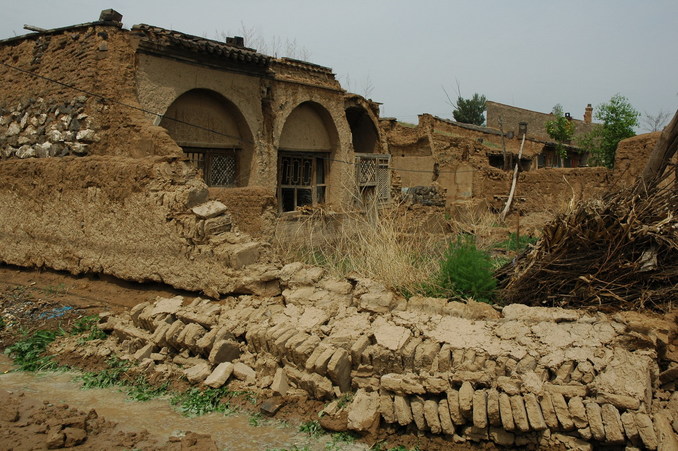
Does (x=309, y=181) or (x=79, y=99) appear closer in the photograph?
(x=79, y=99)

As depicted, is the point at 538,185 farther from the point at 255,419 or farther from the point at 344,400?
the point at 255,419

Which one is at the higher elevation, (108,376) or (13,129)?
(13,129)

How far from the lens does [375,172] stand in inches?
632

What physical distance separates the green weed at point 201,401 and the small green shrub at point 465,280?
246cm

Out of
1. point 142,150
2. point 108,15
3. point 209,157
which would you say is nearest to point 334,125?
point 209,157

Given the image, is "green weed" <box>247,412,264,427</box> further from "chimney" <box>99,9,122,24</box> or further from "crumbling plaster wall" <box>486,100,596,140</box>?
"crumbling plaster wall" <box>486,100,596,140</box>

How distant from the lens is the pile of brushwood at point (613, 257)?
533 cm

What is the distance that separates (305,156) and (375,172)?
2.45 m

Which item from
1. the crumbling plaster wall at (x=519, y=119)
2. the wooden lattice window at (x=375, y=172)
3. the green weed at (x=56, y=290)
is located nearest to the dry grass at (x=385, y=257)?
the green weed at (x=56, y=290)

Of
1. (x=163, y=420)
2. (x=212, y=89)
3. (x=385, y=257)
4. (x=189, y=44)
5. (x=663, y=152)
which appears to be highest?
(x=189, y=44)

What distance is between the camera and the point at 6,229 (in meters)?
9.13

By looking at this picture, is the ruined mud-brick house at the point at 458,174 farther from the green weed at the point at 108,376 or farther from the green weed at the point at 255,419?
the green weed at the point at 255,419

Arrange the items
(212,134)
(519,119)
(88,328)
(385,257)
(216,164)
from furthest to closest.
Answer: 1. (519,119)
2. (216,164)
3. (212,134)
4. (88,328)
5. (385,257)

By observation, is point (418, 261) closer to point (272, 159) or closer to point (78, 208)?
point (78, 208)
